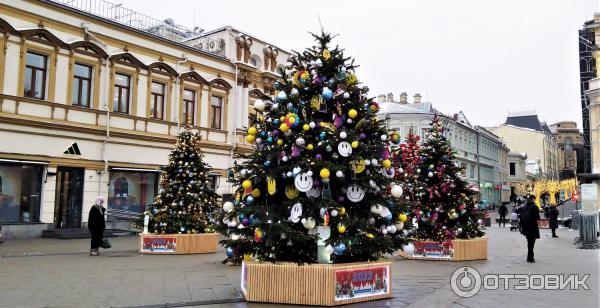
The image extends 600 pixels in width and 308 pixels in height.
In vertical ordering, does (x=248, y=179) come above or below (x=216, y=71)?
below

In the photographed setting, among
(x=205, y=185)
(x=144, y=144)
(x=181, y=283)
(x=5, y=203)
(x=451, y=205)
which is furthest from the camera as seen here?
(x=144, y=144)

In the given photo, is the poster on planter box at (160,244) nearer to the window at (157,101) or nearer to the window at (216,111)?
the window at (157,101)

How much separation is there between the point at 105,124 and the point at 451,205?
16596 mm

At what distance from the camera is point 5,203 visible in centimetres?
2064

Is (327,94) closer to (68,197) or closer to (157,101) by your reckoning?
(68,197)

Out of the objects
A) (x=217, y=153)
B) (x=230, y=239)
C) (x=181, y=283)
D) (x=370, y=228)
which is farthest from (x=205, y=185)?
(x=217, y=153)

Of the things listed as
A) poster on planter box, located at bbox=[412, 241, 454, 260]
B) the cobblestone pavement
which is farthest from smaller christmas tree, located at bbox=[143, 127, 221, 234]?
poster on planter box, located at bbox=[412, 241, 454, 260]

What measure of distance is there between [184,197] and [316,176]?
9.23m

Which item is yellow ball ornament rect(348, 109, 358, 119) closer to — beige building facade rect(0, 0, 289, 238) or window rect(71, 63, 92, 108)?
beige building facade rect(0, 0, 289, 238)

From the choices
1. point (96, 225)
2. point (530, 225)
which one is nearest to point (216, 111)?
point (96, 225)

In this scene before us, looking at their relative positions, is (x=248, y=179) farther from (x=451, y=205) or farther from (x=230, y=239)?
(x=451, y=205)

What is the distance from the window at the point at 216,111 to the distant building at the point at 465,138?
20531 millimetres

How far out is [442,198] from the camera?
49.1 feet

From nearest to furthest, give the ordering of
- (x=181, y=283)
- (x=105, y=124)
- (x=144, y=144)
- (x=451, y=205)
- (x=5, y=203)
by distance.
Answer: (x=181, y=283) < (x=451, y=205) < (x=5, y=203) < (x=105, y=124) < (x=144, y=144)
